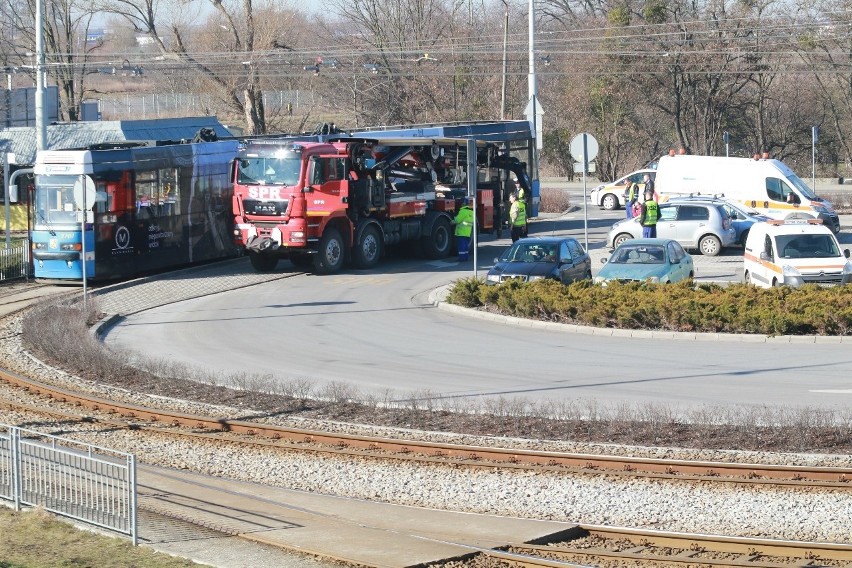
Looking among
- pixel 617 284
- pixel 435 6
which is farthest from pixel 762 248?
pixel 435 6

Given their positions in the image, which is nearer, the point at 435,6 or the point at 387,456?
the point at 387,456

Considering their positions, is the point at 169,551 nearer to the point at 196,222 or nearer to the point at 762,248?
the point at 762,248

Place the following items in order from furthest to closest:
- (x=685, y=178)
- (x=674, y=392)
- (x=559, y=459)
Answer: (x=685, y=178)
(x=674, y=392)
(x=559, y=459)

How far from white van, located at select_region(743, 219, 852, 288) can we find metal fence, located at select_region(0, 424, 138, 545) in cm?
1618

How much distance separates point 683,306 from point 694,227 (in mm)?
12000

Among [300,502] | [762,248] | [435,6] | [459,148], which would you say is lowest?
[300,502]

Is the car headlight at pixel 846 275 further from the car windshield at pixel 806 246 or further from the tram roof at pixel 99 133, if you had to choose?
the tram roof at pixel 99 133

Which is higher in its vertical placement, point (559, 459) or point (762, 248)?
point (762, 248)

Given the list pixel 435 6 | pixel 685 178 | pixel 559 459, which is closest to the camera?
pixel 559 459

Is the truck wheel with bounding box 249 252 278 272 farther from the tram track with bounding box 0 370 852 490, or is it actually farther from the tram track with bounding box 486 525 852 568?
the tram track with bounding box 486 525 852 568

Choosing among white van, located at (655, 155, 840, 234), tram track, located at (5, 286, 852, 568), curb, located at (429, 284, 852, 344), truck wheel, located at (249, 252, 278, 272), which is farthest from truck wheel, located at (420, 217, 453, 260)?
tram track, located at (5, 286, 852, 568)

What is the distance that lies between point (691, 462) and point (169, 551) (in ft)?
18.3

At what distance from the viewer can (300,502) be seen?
12.0 metres

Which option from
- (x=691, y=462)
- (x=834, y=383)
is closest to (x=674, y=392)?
(x=834, y=383)
